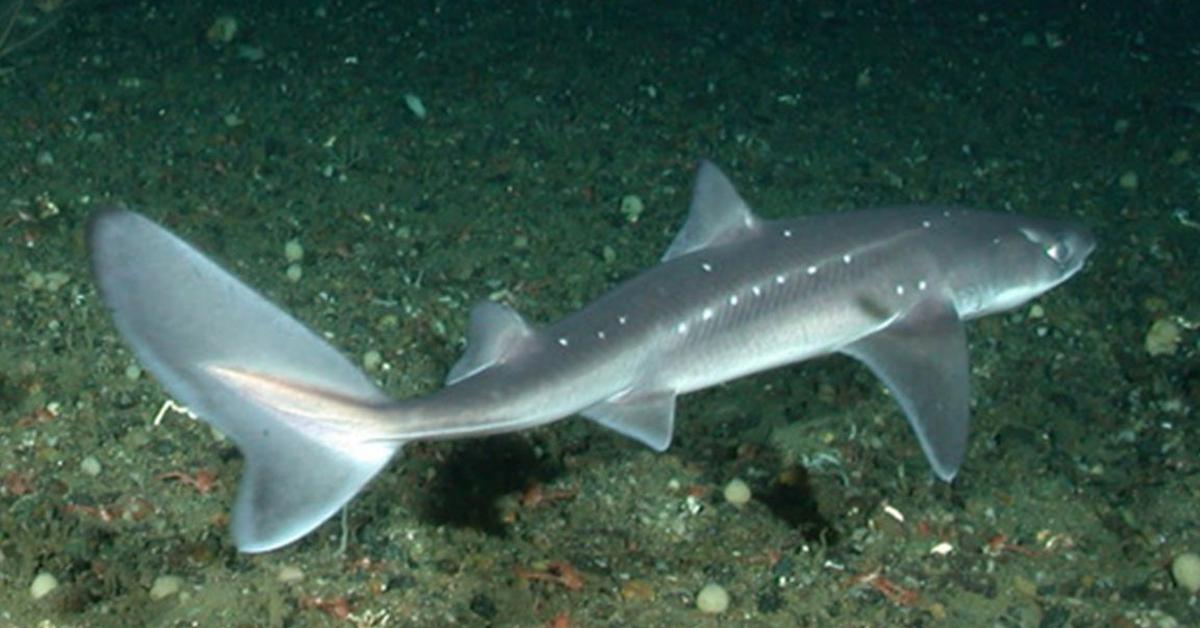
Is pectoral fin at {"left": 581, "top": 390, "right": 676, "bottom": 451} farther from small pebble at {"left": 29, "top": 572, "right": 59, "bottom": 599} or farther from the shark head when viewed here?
small pebble at {"left": 29, "top": 572, "right": 59, "bottom": 599}

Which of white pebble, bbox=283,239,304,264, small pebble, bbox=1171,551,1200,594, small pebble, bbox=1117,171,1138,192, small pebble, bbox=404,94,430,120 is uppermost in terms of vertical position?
small pebble, bbox=1171,551,1200,594

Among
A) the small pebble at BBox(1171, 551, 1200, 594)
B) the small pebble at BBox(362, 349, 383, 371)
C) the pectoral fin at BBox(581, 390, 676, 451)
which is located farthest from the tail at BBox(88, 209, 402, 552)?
the small pebble at BBox(1171, 551, 1200, 594)

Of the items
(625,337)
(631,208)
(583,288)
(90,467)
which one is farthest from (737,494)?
(631,208)

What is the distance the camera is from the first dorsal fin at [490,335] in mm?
4344

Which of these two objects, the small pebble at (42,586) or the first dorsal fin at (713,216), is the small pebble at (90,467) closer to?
the small pebble at (42,586)

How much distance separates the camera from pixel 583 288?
7.99 m

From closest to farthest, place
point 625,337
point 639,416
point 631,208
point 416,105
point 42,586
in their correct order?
point 625,337 → point 639,416 → point 42,586 → point 631,208 → point 416,105

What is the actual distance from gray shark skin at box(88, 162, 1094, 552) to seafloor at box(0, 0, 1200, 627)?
0.96 meters

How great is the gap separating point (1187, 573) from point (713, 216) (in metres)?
2.63

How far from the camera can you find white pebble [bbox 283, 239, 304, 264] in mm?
8002

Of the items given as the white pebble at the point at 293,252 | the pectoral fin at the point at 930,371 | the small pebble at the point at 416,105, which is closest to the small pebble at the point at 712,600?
the pectoral fin at the point at 930,371

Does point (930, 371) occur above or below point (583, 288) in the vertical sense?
above

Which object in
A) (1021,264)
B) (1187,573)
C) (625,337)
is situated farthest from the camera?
(1021,264)

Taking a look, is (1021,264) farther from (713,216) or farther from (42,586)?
(42,586)
